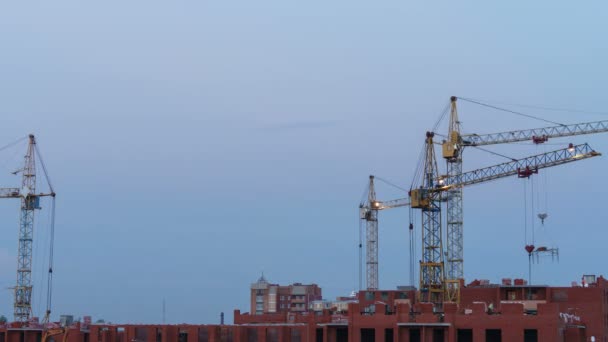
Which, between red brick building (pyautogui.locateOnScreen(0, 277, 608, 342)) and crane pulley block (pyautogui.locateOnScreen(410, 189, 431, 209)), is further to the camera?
crane pulley block (pyautogui.locateOnScreen(410, 189, 431, 209))

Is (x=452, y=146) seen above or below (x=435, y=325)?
above

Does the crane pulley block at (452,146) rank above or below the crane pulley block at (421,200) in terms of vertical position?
above

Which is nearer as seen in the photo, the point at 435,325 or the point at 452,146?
the point at 435,325

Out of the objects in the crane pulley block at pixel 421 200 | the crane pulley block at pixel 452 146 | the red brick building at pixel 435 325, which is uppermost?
the crane pulley block at pixel 452 146

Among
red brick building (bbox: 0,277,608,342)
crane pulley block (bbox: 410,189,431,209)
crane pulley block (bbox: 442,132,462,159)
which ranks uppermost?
crane pulley block (bbox: 442,132,462,159)

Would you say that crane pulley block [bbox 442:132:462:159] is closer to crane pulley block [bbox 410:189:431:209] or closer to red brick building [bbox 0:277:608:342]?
crane pulley block [bbox 410:189:431:209]

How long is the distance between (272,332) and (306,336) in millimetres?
5752

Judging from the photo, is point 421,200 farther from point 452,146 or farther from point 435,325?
point 435,325

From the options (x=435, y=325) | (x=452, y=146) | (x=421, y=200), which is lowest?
(x=435, y=325)

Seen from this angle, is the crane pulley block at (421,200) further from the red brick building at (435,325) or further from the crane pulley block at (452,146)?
the red brick building at (435,325)

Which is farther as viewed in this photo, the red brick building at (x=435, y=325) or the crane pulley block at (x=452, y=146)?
the crane pulley block at (x=452, y=146)

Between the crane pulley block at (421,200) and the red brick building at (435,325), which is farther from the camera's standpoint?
the crane pulley block at (421,200)

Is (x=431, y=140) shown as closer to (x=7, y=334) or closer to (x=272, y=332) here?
(x=272, y=332)

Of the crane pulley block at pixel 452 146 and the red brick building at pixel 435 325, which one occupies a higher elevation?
the crane pulley block at pixel 452 146
